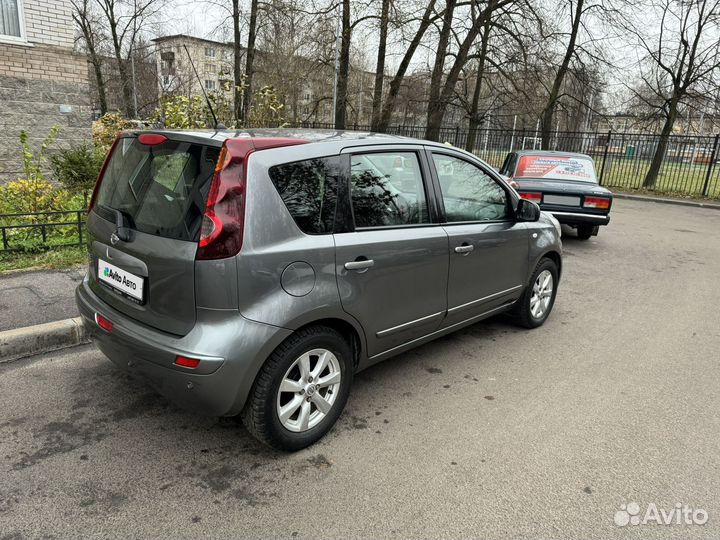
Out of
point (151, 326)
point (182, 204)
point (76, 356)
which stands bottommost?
point (76, 356)

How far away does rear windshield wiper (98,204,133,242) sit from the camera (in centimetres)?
276

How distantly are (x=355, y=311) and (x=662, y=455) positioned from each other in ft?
6.34

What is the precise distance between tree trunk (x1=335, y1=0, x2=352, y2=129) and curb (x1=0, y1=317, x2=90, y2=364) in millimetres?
16557

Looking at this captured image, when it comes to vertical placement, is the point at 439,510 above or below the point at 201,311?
below

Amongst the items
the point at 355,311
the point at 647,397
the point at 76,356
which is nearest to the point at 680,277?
the point at 647,397

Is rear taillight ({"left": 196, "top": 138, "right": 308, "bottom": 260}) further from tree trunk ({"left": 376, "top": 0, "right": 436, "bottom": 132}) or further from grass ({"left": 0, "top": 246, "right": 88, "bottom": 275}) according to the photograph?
tree trunk ({"left": 376, "top": 0, "right": 436, "bottom": 132})

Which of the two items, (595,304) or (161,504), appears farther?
(595,304)

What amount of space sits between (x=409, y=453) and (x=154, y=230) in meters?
1.83

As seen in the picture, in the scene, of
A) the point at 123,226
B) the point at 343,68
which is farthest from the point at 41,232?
the point at 343,68

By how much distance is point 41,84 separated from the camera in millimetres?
9625

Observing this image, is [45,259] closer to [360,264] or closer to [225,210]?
[225,210]

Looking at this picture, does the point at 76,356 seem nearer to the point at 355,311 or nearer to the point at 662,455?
the point at 355,311

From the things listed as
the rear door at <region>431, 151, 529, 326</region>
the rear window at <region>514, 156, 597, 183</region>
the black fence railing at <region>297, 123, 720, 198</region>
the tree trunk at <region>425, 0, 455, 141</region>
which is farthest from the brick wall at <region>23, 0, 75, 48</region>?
the tree trunk at <region>425, 0, 455, 141</region>

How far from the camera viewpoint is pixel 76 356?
3.94 m
